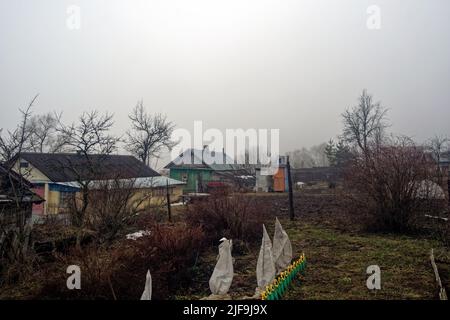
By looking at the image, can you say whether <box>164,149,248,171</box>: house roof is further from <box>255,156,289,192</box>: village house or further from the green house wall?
<box>255,156,289,192</box>: village house

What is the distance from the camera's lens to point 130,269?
5523 mm

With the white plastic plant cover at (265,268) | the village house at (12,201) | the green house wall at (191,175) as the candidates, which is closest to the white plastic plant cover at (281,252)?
the white plastic plant cover at (265,268)

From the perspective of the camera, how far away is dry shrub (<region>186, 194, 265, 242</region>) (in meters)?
9.58

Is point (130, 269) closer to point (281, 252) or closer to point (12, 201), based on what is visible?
point (281, 252)

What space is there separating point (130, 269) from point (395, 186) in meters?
8.60

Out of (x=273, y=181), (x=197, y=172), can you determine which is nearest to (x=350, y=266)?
(x=273, y=181)

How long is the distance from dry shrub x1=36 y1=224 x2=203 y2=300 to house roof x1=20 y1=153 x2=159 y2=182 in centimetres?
530

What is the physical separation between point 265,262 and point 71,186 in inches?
741

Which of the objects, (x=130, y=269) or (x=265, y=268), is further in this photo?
(x=130, y=269)

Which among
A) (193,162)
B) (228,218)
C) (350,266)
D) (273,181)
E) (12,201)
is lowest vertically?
(350,266)

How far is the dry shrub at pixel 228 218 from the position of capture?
31.4 ft

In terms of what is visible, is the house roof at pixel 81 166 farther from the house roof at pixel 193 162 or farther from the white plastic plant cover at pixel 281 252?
the white plastic plant cover at pixel 281 252

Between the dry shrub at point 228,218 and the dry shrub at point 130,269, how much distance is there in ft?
8.41

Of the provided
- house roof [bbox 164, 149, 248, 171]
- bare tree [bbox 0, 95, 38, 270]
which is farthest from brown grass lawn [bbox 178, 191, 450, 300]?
house roof [bbox 164, 149, 248, 171]
